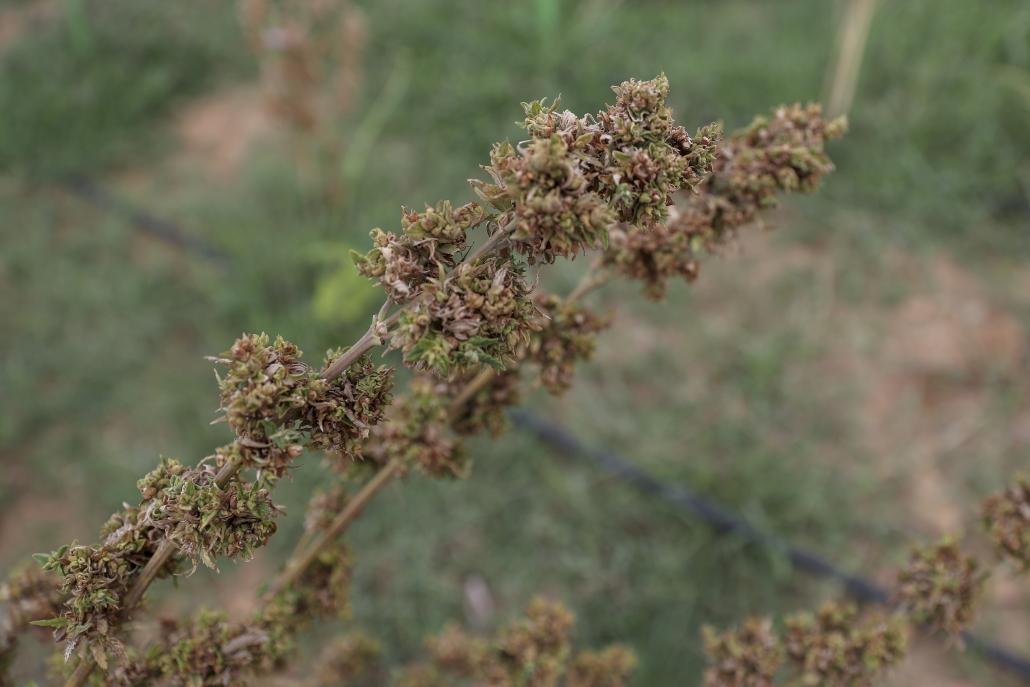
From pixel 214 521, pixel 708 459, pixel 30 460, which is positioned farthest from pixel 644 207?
pixel 30 460

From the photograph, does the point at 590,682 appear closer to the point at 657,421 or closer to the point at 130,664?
the point at 130,664

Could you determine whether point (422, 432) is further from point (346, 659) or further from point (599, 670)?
point (346, 659)

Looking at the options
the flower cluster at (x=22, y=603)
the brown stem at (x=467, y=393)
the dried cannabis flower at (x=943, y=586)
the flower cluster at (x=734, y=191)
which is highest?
the flower cluster at (x=734, y=191)

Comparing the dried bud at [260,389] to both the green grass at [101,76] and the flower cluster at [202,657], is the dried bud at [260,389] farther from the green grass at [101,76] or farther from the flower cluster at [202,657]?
the green grass at [101,76]

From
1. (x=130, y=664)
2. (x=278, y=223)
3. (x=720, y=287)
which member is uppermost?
(x=278, y=223)

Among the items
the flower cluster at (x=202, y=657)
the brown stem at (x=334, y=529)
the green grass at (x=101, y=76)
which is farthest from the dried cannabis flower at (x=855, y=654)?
the green grass at (x=101, y=76)

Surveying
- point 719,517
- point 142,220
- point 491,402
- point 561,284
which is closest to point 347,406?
point 491,402
